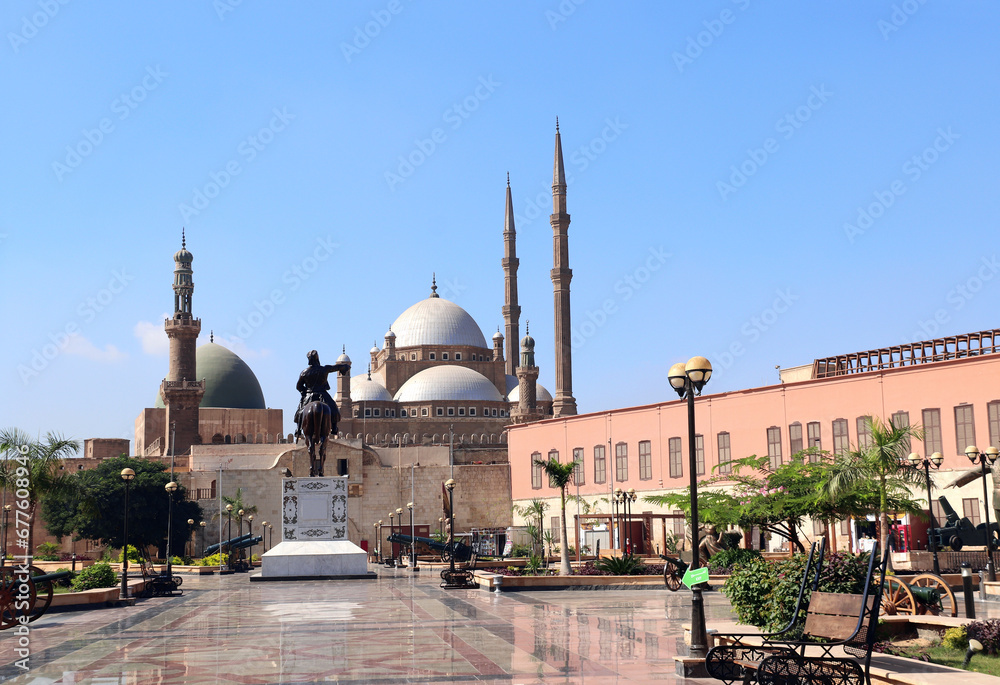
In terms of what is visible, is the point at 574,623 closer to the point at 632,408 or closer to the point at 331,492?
the point at 331,492

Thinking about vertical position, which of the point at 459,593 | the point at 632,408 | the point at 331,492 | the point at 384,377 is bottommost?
the point at 459,593

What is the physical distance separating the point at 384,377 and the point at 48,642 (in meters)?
70.4

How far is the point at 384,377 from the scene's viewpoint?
82875 mm

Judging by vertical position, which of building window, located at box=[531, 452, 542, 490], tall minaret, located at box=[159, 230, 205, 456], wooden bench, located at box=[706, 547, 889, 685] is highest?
tall minaret, located at box=[159, 230, 205, 456]

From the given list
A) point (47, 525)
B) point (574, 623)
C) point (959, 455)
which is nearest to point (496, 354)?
point (47, 525)

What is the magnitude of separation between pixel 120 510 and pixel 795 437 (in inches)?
1347

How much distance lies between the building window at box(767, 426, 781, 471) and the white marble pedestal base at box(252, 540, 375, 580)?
1664cm

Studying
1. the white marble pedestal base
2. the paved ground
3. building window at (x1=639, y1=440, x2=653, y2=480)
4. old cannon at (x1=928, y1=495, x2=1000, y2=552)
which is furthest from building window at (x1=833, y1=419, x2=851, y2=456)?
the white marble pedestal base

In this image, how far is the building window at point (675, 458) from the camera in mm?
41781

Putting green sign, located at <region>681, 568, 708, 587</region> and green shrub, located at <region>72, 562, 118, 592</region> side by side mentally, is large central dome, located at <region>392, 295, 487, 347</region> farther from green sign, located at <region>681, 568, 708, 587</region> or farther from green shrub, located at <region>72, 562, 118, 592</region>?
green sign, located at <region>681, 568, 708, 587</region>

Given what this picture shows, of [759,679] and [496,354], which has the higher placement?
[496,354]

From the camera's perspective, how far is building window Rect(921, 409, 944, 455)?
32031 mm

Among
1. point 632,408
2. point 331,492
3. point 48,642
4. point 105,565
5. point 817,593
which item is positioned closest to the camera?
point 817,593

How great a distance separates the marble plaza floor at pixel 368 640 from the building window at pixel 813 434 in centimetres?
1776
